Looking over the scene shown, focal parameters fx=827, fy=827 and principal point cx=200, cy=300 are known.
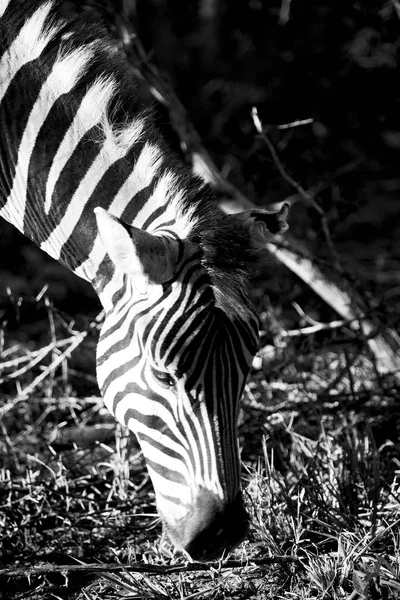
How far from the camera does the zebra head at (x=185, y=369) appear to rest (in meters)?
2.87

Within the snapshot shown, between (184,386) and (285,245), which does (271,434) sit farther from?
(184,386)

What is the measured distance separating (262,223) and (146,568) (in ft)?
4.61

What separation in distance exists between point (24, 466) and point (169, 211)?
1.86 meters

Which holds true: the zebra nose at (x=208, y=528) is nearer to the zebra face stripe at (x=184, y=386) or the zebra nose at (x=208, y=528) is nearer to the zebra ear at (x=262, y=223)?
the zebra face stripe at (x=184, y=386)

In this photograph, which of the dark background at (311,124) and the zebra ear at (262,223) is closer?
the zebra ear at (262,223)

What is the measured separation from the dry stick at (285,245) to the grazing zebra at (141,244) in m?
1.73

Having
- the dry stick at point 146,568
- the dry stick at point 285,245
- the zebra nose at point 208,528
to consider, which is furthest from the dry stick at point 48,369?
the zebra nose at point 208,528

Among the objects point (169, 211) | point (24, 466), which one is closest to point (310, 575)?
point (169, 211)

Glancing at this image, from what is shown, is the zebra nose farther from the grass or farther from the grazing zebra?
the grass

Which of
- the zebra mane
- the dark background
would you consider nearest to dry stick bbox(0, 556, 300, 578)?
the zebra mane

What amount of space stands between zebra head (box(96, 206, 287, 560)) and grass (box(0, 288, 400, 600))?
422 millimetres

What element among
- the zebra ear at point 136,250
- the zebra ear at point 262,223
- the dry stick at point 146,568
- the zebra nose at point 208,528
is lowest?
the dry stick at point 146,568

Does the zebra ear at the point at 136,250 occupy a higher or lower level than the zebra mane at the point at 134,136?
lower

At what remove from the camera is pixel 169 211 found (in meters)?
3.24
